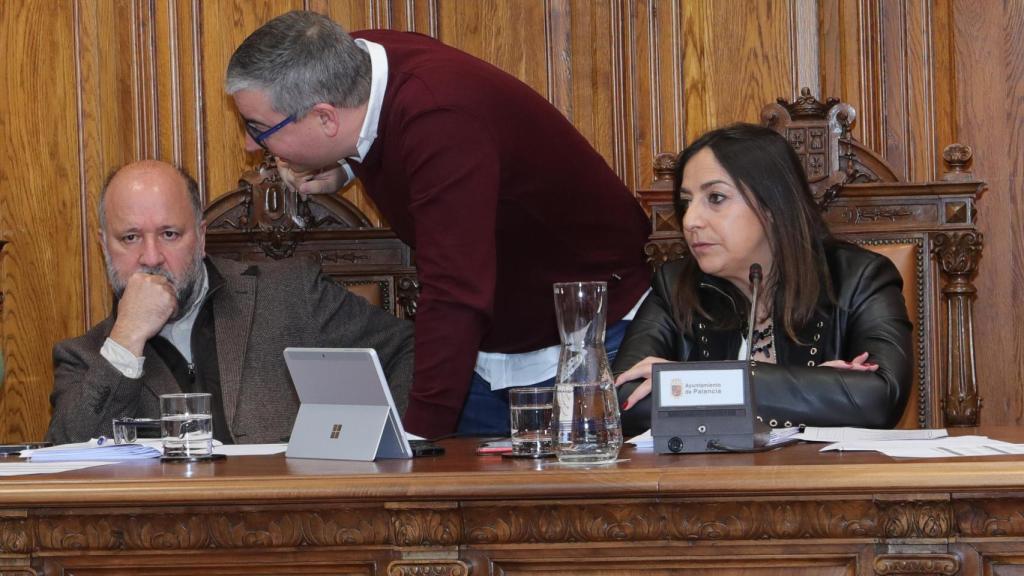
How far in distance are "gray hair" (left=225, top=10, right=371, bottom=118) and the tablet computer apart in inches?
21.8

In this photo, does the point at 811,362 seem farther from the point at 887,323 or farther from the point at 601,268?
the point at 601,268

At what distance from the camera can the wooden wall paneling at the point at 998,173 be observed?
3.04 metres

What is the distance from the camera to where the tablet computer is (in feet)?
5.45

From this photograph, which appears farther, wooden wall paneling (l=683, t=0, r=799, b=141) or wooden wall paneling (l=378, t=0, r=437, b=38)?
wooden wall paneling (l=378, t=0, r=437, b=38)

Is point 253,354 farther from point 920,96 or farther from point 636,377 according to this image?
point 920,96

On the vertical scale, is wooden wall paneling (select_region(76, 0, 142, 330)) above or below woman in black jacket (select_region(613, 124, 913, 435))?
above

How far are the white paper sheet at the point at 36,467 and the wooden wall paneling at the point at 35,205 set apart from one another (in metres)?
1.69

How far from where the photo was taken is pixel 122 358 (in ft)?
8.18

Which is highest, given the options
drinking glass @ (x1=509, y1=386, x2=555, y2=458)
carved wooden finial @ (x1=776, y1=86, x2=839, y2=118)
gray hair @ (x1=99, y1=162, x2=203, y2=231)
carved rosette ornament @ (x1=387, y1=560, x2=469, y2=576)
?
carved wooden finial @ (x1=776, y1=86, x2=839, y2=118)

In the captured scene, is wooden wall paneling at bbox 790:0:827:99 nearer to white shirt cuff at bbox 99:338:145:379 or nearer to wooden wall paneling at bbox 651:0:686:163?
wooden wall paneling at bbox 651:0:686:163

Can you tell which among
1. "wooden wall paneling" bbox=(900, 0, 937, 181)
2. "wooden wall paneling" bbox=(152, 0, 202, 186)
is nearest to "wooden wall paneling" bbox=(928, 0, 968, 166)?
"wooden wall paneling" bbox=(900, 0, 937, 181)

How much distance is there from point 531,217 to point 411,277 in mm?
774

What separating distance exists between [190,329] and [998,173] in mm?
Answer: 2070

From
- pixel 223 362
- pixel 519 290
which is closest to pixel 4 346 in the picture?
pixel 223 362
